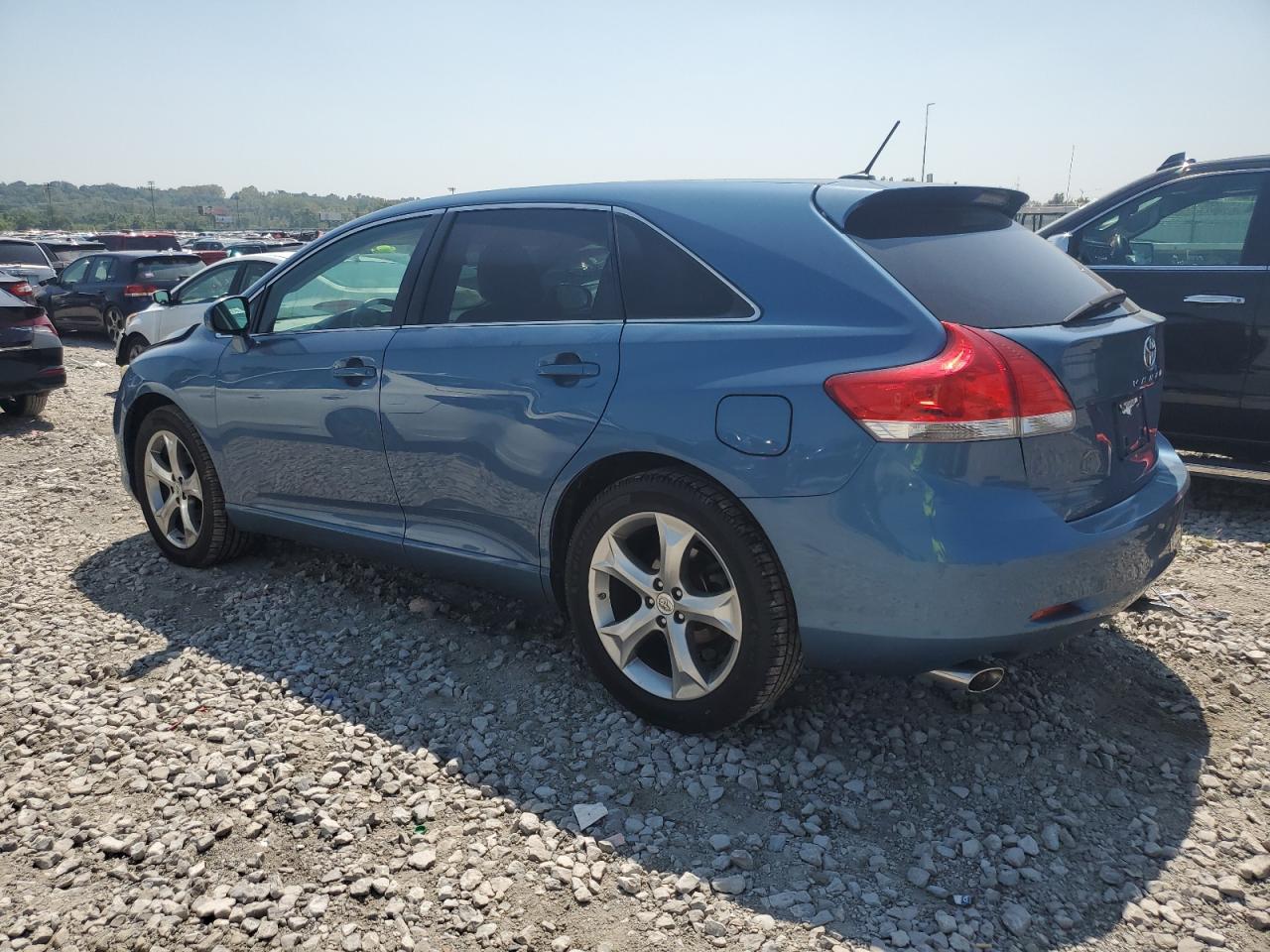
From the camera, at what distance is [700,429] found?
2916mm

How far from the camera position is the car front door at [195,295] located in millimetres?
10789

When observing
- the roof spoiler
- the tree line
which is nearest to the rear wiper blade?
the roof spoiler

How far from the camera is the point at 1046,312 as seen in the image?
2908 mm

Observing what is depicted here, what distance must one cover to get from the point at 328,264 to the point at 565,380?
1641mm

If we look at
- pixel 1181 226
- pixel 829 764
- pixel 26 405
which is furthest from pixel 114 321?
pixel 829 764

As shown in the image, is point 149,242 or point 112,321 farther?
point 149,242

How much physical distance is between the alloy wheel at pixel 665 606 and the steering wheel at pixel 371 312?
146cm

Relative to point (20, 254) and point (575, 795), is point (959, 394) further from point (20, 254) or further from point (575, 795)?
point (20, 254)

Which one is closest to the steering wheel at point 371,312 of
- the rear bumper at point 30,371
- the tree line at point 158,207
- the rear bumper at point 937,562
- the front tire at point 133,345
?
the rear bumper at point 937,562

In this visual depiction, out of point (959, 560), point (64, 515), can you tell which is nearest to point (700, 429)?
point (959, 560)

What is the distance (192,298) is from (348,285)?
309 inches

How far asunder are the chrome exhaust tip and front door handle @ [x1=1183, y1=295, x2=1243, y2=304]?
148 inches

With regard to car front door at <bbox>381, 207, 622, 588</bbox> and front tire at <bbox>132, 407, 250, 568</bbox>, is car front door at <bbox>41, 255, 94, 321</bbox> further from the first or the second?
car front door at <bbox>381, 207, 622, 588</bbox>

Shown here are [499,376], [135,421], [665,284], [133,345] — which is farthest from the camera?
[133,345]
